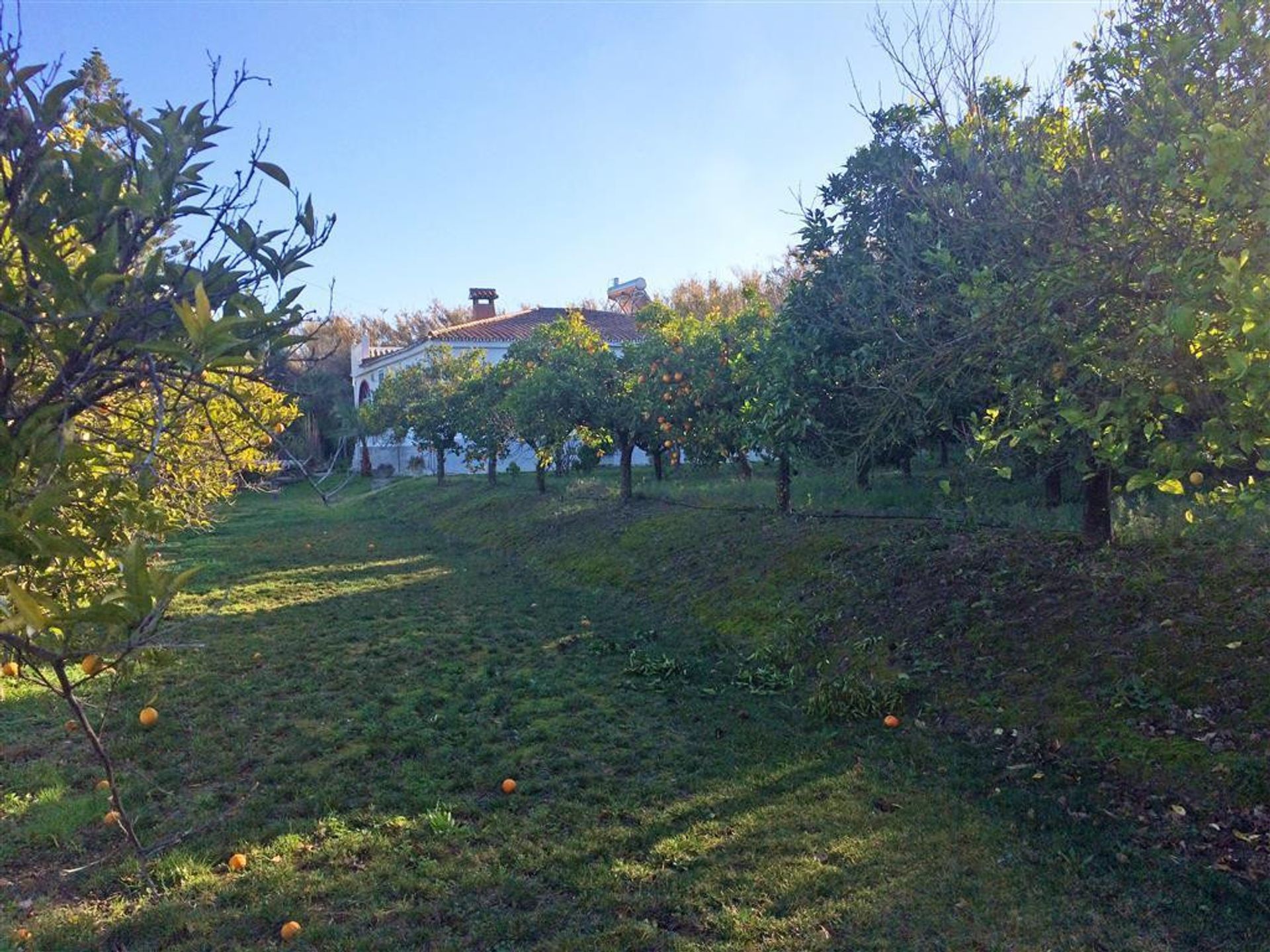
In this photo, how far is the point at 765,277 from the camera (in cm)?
3700

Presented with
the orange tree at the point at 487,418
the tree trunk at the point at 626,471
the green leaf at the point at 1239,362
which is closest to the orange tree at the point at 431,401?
the orange tree at the point at 487,418

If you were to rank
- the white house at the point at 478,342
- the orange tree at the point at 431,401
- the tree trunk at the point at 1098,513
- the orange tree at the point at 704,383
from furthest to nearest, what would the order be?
the white house at the point at 478,342 → the orange tree at the point at 431,401 → the orange tree at the point at 704,383 → the tree trunk at the point at 1098,513

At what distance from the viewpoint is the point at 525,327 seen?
38906 mm

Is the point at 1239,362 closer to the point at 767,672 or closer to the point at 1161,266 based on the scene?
the point at 1161,266

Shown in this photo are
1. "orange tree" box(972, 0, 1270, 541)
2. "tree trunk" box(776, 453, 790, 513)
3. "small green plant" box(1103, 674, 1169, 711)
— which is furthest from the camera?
"tree trunk" box(776, 453, 790, 513)

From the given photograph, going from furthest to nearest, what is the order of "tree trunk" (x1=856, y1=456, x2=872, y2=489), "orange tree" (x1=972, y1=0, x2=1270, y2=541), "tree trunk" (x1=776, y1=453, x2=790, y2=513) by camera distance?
"tree trunk" (x1=776, y1=453, x2=790, y2=513) < "tree trunk" (x1=856, y1=456, x2=872, y2=489) < "orange tree" (x1=972, y1=0, x2=1270, y2=541)

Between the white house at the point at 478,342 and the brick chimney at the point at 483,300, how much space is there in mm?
37

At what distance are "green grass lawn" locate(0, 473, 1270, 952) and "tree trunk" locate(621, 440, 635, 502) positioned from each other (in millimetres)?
6611

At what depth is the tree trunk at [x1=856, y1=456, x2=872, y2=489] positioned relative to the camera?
9.05 meters

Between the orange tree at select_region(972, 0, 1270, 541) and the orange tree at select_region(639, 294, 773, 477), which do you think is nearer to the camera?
the orange tree at select_region(972, 0, 1270, 541)

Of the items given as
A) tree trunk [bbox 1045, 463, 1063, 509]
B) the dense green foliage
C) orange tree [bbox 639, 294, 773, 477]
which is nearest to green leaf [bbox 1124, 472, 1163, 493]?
the dense green foliage

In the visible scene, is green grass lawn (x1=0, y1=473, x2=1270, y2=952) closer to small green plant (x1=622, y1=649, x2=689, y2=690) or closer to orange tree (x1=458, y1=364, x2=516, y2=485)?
small green plant (x1=622, y1=649, x2=689, y2=690)

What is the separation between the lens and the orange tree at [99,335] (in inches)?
70.9

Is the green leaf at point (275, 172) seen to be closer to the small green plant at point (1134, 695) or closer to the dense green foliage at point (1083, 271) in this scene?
the dense green foliage at point (1083, 271)
